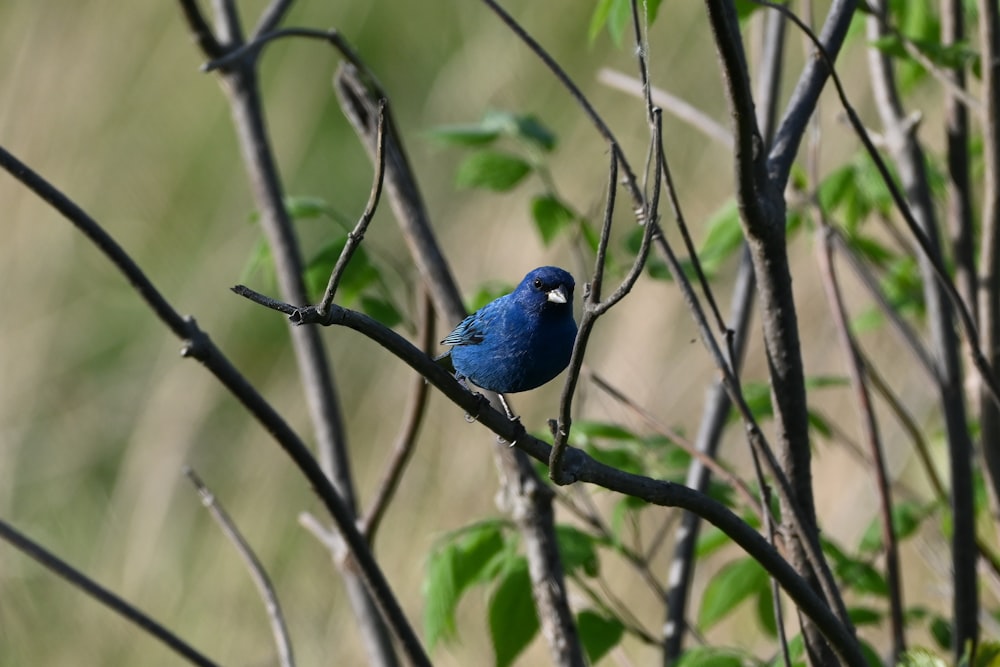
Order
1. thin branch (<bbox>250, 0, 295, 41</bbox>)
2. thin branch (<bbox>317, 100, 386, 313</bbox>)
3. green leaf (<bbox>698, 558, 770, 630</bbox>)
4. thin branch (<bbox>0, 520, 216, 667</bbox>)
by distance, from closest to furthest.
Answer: thin branch (<bbox>317, 100, 386, 313</bbox>)
thin branch (<bbox>0, 520, 216, 667</bbox>)
green leaf (<bbox>698, 558, 770, 630</bbox>)
thin branch (<bbox>250, 0, 295, 41</bbox>)

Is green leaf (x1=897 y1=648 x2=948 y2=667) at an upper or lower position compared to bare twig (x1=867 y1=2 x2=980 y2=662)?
lower

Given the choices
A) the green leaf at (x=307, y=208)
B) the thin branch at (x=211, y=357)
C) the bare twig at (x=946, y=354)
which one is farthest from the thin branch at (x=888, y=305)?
the thin branch at (x=211, y=357)

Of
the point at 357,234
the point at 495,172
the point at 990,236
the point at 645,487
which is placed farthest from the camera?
the point at 495,172

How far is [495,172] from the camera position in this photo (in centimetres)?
211

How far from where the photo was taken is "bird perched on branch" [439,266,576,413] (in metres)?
1.85

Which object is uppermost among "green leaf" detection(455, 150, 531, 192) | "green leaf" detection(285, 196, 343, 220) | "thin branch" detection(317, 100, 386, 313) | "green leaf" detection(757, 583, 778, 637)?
"green leaf" detection(285, 196, 343, 220)

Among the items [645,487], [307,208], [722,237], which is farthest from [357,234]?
[722,237]

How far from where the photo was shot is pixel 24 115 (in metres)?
6.15

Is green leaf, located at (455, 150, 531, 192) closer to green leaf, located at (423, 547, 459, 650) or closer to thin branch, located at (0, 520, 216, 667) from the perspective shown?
green leaf, located at (423, 547, 459, 650)

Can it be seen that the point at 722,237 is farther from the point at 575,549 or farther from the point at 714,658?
the point at 714,658

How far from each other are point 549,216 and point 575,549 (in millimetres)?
608

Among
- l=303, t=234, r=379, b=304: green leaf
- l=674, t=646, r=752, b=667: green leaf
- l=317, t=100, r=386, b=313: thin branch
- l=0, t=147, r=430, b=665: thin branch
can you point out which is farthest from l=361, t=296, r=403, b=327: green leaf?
l=317, t=100, r=386, b=313: thin branch

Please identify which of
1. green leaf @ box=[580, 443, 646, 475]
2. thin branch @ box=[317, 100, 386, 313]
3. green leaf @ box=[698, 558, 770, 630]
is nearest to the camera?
thin branch @ box=[317, 100, 386, 313]

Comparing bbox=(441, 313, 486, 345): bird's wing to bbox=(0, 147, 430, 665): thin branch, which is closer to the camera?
bbox=(0, 147, 430, 665): thin branch
